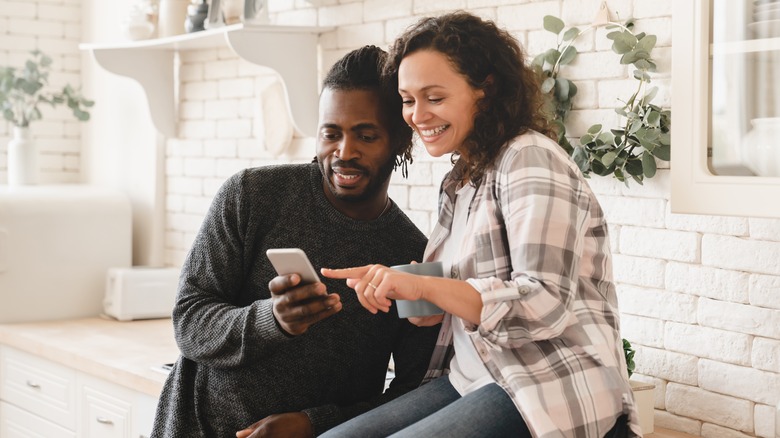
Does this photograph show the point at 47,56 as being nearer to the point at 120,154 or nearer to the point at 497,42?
the point at 120,154

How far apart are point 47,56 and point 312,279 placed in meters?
2.88

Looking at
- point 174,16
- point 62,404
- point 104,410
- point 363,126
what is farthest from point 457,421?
point 174,16

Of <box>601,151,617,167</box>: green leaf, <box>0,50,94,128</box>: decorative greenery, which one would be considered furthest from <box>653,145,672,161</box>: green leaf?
<box>0,50,94,128</box>: decorative greenery

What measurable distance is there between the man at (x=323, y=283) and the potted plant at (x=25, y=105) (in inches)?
89.1

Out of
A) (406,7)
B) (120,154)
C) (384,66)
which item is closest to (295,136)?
(406,7)

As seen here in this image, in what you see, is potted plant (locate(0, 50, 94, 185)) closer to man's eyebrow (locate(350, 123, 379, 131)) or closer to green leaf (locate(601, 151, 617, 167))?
man's eyebrow (locate(350, 123, 379, 131))

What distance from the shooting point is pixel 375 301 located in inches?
67.6

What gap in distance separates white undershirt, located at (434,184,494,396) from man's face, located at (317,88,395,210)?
0.70ft

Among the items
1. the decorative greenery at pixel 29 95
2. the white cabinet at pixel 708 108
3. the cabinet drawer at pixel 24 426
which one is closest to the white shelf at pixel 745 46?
the white cabinet at pixel 708 108

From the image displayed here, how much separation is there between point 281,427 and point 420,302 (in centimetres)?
43

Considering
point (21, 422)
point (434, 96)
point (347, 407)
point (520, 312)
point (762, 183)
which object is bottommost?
point (21, 422)

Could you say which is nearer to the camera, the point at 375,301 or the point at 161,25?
the point at 375,301

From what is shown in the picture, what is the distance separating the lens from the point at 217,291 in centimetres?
214

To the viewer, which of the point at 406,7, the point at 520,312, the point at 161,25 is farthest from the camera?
the point at 161,25
